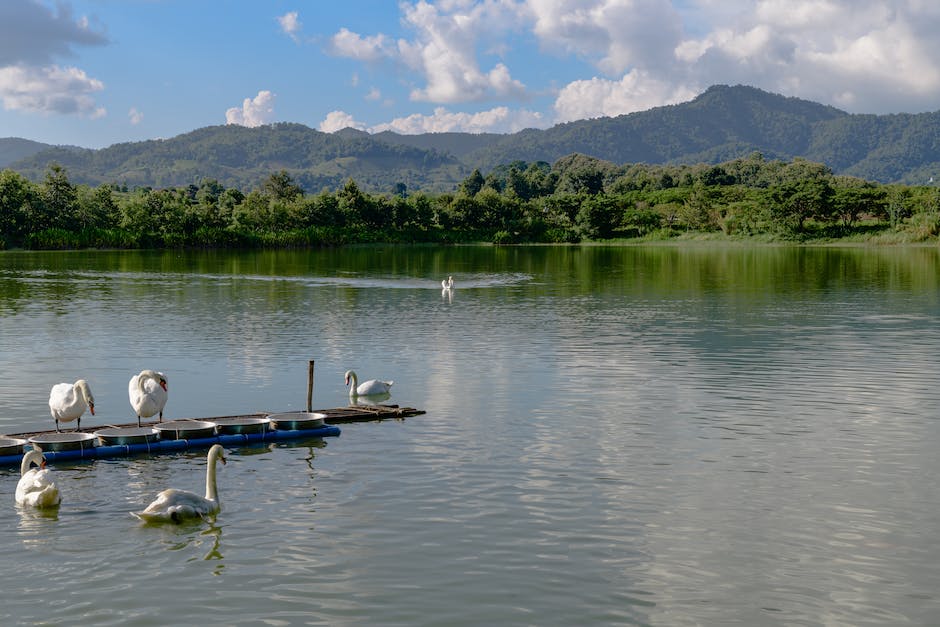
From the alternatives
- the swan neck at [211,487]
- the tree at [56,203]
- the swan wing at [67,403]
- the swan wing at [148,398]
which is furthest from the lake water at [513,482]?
the tree at [56,203]

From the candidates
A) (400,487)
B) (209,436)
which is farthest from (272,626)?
(209,436)

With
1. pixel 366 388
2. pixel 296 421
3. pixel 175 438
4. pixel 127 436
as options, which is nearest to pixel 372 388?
pixel 366 388

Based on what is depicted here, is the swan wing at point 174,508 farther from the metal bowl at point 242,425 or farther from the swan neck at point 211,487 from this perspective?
the metal bowl at point 242,425

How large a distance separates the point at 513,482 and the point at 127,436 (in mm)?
8912

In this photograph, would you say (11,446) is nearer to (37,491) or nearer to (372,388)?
(37,491)

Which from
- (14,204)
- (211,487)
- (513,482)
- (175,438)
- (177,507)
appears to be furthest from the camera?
(14,204)

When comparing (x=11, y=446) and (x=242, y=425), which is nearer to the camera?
(x=11, y=446)

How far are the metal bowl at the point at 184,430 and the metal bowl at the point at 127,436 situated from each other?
259 millimetres

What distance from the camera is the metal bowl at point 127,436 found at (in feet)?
70.9

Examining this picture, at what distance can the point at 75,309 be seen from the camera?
53688 millimetres

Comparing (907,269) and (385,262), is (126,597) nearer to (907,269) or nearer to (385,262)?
(907,269)

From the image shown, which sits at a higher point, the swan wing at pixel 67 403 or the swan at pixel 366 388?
the swan wing at pixel 67 403

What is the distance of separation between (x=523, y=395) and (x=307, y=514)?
12.3 meters

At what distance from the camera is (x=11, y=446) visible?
2061 centimetres
